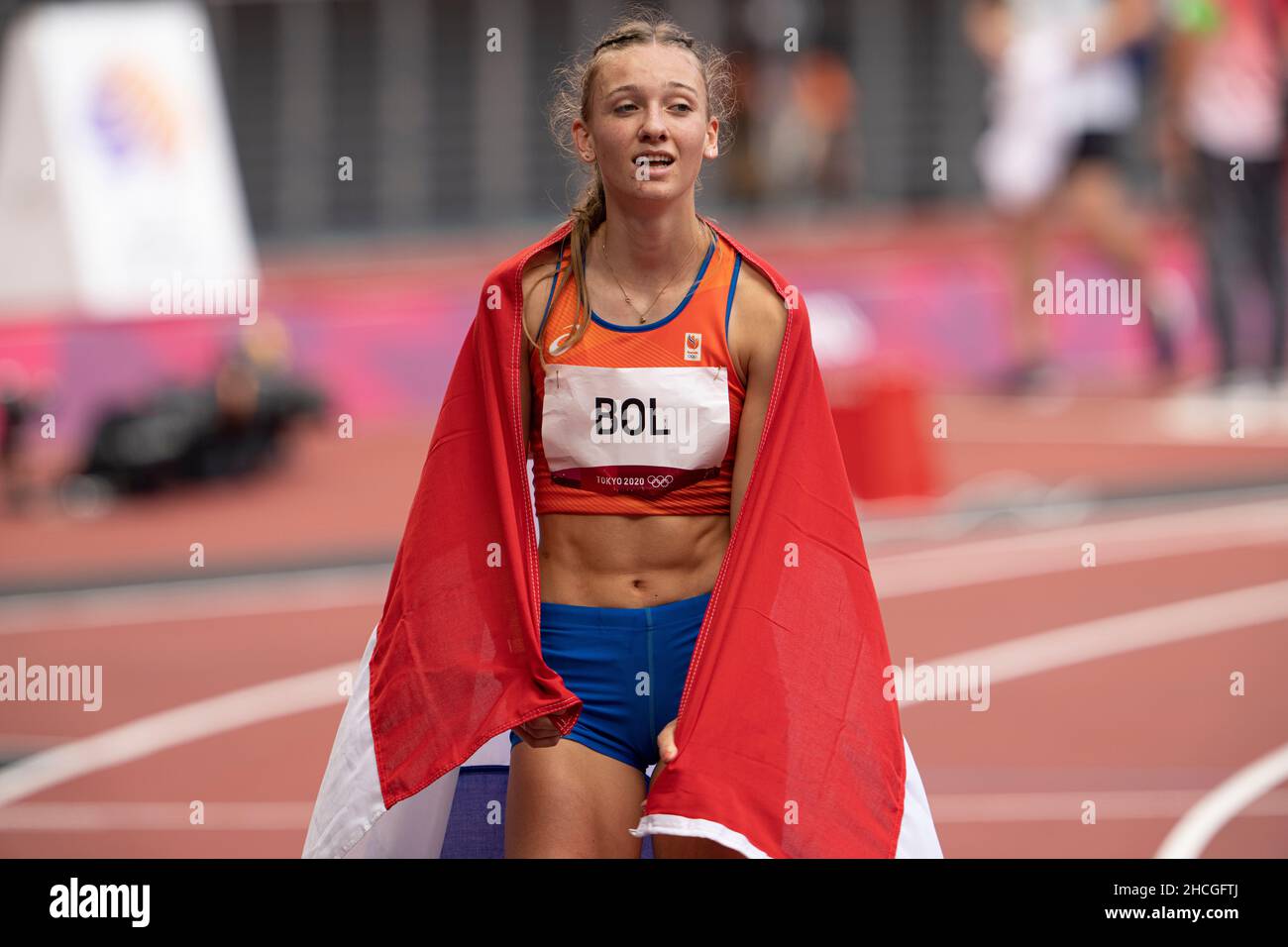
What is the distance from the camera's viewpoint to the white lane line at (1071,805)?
6281 millimetres

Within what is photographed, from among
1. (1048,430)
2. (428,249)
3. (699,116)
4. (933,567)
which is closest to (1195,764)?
(933,567)

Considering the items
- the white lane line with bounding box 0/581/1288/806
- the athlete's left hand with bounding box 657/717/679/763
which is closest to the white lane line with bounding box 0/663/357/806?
the white lane line with bounding box 0/581/1288/806

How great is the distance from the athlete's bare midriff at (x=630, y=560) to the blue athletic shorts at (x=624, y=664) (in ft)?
0.10

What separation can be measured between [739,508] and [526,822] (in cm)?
80

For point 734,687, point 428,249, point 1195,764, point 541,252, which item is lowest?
point 1195,764

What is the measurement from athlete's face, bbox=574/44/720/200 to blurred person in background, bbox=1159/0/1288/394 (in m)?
11.1

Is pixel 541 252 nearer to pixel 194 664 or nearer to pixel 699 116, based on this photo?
pixel 699 116

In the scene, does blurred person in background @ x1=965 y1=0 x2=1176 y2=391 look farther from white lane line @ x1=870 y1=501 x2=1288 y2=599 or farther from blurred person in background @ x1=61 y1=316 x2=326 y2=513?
blurred person in background @ x1=61 y1=316 x2=326 y2=513

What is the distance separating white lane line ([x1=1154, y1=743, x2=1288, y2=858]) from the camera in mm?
5953

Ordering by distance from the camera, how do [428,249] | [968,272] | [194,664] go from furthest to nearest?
1. [428,249]
2. [968,272]
3. [194,664]

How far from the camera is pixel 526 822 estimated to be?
12.1ft

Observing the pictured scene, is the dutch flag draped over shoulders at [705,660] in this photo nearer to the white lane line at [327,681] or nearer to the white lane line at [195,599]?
the white lane line at [327,681]

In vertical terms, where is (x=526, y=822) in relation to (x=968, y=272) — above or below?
below
